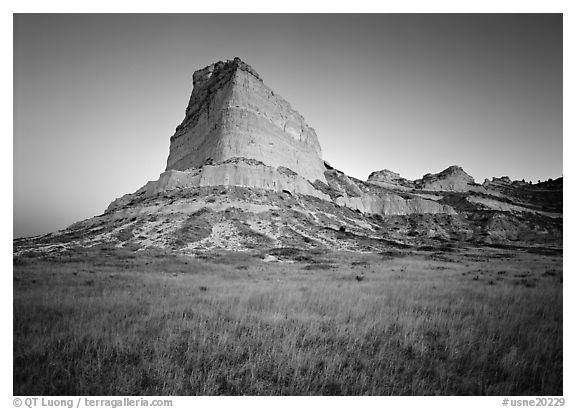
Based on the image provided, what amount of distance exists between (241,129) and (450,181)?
311ft

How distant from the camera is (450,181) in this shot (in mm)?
112812

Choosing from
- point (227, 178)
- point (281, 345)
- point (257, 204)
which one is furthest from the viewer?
point (227, 178)

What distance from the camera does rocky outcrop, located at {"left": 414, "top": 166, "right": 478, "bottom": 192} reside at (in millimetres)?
109688

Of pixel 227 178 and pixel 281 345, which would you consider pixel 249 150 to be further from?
pixel 281 345

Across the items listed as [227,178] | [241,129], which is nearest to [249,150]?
[241,129]

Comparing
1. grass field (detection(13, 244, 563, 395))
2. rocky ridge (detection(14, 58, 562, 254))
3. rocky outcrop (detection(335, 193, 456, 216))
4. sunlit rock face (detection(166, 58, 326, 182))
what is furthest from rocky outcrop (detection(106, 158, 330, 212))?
grass field (detection(13, 244, 563, 395))

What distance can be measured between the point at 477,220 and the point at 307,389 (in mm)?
68297

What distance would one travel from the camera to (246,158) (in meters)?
51.9

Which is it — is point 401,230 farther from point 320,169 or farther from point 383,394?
point 383,394

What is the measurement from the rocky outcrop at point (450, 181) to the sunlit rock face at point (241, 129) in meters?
67.1

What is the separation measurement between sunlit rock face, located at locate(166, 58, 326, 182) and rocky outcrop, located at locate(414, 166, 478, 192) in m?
67.1

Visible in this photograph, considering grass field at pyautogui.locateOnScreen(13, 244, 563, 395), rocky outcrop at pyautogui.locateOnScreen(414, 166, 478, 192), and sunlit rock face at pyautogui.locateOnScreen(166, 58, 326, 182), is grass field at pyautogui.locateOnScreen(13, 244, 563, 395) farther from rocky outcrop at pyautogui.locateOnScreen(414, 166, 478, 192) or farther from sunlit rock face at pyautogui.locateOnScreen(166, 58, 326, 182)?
rocky outcrop at pyautogui.locateOnScreen(414, 166, 478, 192)
